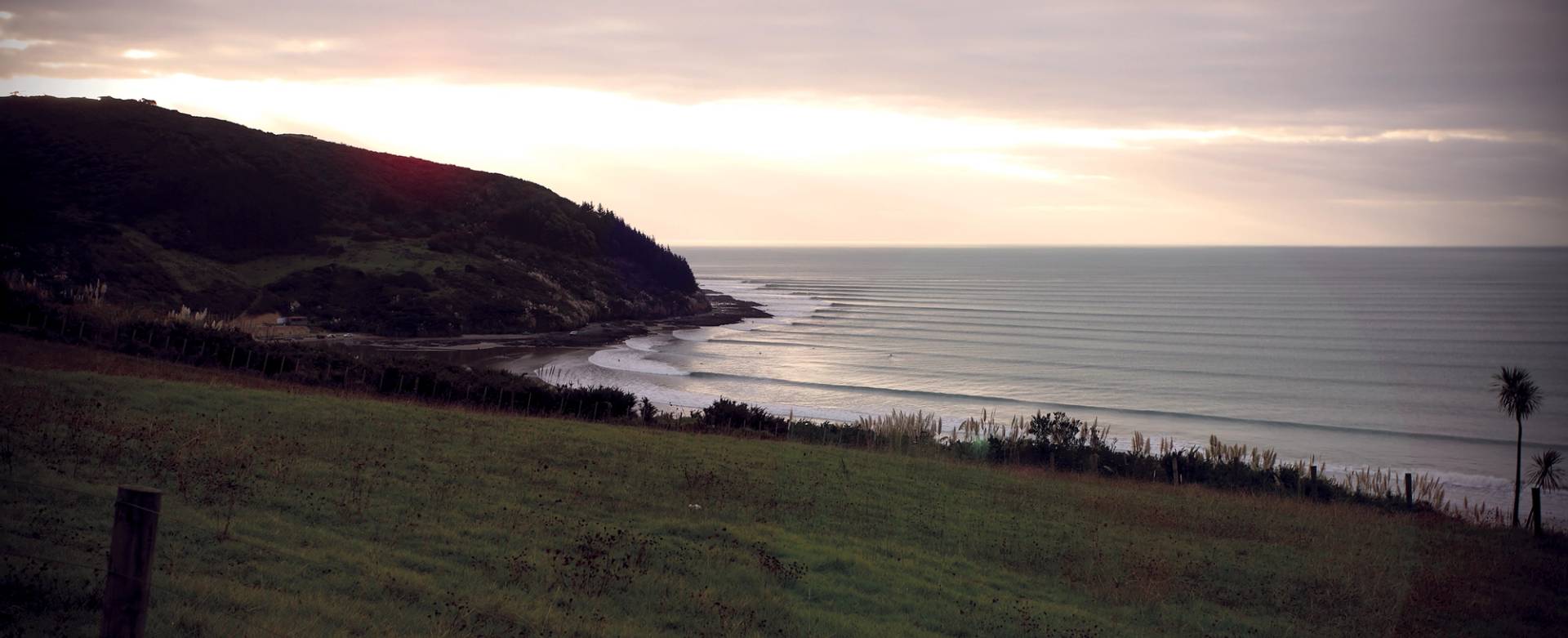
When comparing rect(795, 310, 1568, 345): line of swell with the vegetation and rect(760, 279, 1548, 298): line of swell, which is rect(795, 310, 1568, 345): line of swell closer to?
rect(760, 279, 1548, 298): line of swell

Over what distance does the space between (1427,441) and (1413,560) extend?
91.6 feet

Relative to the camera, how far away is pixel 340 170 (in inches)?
3583

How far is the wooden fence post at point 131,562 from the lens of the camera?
592 centimetres

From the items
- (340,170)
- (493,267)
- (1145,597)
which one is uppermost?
(340,170)

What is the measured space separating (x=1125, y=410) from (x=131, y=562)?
4699cm

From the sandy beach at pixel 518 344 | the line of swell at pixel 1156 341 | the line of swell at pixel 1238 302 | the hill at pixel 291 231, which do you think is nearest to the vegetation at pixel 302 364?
the sandy beach at pixel 518 344

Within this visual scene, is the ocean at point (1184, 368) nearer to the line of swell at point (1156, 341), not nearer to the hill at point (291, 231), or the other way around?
the line of swell at point (1156, 341)

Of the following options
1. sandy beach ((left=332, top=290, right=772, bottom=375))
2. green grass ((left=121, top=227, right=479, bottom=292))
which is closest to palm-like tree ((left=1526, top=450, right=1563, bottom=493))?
sandy beach ((left=332, top=290, right=772, bottom=375))

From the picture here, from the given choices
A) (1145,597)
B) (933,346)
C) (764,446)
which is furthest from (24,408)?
(933,346)

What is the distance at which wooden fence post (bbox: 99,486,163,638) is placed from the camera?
592cm

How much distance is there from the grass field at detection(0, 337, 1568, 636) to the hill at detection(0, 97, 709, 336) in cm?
4381

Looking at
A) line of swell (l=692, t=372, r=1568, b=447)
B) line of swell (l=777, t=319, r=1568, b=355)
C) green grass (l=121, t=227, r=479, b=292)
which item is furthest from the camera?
line of swell (l=777, t=319, r=1568, b=355)

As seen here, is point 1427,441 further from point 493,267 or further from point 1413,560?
point 493,267

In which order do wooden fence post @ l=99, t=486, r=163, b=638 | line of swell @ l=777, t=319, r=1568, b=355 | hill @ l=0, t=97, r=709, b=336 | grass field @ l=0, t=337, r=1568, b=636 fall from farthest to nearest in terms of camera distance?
line of swell @ l=777, t=319, r=1568, b=355
hill @ l=0, t=97, r=709, b=336
grass field @ l=0, t=337, r=1568, b=636
wooden fence post @ l=99, t=486, r=163, b=638
